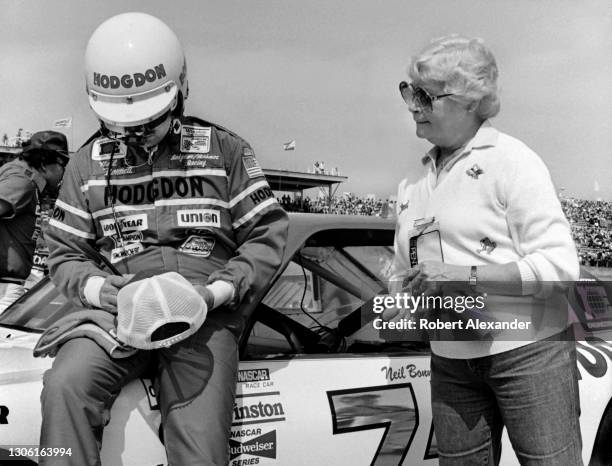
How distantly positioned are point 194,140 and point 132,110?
0.24 metres

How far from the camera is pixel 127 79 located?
225 centimetres

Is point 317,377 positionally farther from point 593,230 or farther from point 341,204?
point 341,204

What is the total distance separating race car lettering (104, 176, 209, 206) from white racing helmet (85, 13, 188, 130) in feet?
0.68

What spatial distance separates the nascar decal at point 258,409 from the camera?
2205 mm

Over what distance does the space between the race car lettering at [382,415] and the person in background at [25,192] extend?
2961mm

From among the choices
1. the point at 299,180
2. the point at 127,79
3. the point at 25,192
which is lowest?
the point at 127,79

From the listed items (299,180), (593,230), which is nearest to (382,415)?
(299,180)

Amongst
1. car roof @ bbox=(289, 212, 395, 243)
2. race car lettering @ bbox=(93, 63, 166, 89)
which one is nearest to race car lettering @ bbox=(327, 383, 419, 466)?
car roof @ bbox=(289, 212, 395, 243)

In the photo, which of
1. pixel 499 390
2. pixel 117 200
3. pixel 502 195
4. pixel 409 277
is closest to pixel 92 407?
pixel 117 200

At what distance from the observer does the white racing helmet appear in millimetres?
2252

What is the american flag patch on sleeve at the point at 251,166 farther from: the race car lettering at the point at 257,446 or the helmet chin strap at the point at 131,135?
the race car lettering at the point at 257,446

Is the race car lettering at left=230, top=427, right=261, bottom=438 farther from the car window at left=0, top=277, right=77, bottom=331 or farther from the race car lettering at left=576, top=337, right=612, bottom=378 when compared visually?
the race car lettering at left=576, top=337, right=612, bottom=378

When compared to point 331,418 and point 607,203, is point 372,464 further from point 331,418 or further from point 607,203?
point 607,203

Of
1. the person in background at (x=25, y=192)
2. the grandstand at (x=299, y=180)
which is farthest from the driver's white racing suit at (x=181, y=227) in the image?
the grandstand at (x=299, y=180)
